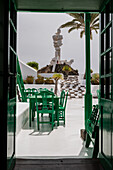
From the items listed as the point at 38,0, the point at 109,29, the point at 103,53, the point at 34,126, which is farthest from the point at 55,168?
the point at 34,126

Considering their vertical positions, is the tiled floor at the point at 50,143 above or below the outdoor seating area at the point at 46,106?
below

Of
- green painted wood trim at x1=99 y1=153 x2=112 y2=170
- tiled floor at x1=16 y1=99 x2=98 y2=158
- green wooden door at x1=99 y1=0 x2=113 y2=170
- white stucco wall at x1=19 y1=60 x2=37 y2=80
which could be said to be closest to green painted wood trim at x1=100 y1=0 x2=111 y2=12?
green wooden door at x1=99 y1=0 x2=113 y2=170

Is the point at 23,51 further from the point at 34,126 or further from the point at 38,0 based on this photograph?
the point at 38,0

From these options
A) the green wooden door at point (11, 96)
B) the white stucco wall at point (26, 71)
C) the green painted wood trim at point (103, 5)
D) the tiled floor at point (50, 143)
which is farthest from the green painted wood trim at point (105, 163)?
the white stucco wall at point (26, 71)

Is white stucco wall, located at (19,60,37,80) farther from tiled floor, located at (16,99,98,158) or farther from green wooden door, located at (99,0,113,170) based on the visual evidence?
green wooden door, located at (99,0,113,170)

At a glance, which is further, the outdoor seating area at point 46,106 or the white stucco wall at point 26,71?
the white stucco wall at point 26,71

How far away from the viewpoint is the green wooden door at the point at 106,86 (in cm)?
214

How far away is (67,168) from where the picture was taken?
8.26ft

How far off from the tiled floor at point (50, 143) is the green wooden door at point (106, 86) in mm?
980

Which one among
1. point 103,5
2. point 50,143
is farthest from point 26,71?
point 103,5


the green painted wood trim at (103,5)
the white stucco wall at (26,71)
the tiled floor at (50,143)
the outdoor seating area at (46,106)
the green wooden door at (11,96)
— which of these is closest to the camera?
the green wooden door at (11,96)

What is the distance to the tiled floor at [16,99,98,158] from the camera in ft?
10.9

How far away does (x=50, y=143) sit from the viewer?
392cm

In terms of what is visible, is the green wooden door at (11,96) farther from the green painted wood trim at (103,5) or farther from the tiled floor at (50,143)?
the green painted wood trim at (103,5)
